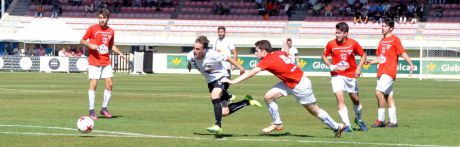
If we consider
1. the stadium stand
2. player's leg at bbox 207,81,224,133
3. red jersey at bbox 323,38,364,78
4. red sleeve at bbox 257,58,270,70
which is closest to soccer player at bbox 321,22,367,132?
red jersey at bbox 323,38,364,78

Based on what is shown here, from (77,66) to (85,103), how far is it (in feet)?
120

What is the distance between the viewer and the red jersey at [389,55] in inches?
758

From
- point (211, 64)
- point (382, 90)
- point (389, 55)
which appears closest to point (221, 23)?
point (389, 55)

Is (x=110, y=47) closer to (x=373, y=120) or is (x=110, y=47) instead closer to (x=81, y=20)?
(x=373, y=120)

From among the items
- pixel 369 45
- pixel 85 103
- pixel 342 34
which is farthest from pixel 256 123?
pixel 369 45

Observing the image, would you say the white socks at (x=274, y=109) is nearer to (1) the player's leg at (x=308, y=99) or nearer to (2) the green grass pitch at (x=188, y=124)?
(2) the green grass pitch at (x=188, y=124)

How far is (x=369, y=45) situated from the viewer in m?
68.1

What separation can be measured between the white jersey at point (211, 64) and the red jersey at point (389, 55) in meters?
3.91

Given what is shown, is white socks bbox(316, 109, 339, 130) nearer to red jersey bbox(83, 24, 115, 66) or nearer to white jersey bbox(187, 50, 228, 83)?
white jersey bbox(187, 50, 228, 83)

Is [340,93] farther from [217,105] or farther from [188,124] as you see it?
[188,124]

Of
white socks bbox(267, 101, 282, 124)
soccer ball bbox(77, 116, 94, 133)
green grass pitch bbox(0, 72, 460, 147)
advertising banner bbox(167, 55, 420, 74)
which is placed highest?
white socks bbox(267, 101, 282, 124)

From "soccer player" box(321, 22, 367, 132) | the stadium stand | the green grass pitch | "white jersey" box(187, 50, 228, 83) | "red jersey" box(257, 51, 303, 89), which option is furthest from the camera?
the stadium stand

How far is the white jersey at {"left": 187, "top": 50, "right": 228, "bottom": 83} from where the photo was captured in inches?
649

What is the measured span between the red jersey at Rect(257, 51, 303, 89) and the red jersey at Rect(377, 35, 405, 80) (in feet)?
12.8
